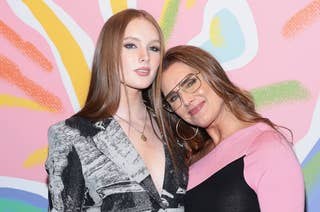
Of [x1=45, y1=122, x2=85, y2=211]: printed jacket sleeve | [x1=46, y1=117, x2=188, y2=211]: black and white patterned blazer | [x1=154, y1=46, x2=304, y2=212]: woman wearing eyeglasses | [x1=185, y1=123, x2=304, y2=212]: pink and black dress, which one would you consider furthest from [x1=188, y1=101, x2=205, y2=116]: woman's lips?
[x1=45, y1=122, x2=85, y2=211]: printed jacket sleeve

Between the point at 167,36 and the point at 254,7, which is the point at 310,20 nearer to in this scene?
the point at 254,7

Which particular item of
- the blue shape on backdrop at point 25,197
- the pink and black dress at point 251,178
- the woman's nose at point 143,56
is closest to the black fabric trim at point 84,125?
the woman's nose at point 143,56

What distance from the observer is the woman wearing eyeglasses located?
1403 millimetres

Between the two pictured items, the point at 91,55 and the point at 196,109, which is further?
the point at 91,55

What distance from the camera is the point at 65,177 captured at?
4.66 feet

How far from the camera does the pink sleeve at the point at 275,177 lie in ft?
4.55

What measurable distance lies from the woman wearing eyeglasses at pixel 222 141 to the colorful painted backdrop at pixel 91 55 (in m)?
0.24

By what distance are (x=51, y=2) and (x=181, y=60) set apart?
2.23 ft

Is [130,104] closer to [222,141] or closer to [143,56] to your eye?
[143,56]

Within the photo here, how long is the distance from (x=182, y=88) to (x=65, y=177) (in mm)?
495

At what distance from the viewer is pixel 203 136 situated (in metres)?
1.84

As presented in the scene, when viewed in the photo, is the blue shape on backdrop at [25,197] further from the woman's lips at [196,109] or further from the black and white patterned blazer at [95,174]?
the woman's lips at [196,109]

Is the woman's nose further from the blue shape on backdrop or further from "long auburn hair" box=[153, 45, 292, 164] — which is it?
the blue shape on backdrop

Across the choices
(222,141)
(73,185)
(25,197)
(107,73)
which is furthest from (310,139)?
(25,197)
